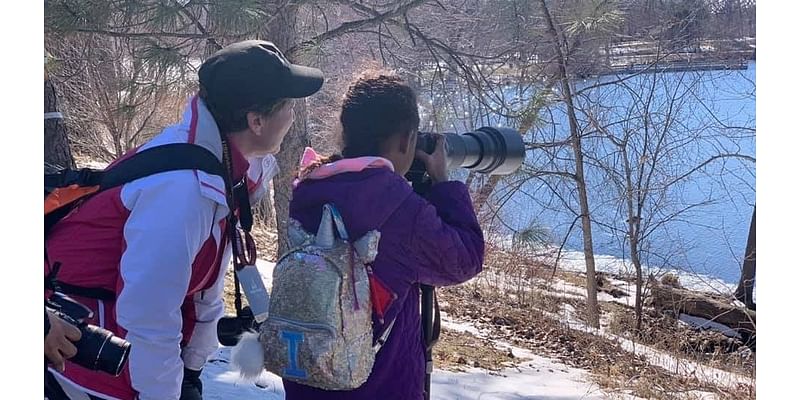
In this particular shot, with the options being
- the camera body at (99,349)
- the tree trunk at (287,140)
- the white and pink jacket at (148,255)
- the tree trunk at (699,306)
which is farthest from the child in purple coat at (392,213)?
the tree trunk at (699,306)

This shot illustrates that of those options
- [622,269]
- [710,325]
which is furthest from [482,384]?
[622,269]

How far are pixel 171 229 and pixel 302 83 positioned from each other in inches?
16.1

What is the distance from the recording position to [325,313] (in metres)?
1.61

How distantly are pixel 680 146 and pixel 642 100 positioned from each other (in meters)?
0.58

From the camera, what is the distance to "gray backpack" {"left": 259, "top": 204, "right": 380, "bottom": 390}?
1.61 metres


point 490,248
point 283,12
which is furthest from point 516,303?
point 283,12

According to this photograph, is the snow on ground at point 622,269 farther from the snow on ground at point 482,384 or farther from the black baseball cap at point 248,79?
the black baseball cap at point 248,79

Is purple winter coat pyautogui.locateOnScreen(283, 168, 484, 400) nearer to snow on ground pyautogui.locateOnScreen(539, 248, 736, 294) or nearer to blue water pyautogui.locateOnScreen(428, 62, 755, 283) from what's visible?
blue water pyautogui.locateOnScreen(428, 62, 755, 283)

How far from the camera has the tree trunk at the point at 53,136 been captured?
139 inches

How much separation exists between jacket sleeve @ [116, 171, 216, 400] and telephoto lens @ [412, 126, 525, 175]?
2.39 feet

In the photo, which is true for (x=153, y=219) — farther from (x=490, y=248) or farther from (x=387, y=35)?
(x=490, y=248)

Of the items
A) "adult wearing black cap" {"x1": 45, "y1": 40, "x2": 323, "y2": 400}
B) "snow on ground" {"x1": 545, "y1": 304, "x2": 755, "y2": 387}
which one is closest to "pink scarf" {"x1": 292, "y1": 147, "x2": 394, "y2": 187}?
"adult wearing black cap" {"x1": 45, "y1": 40, "x2": 323, "y2": 400}

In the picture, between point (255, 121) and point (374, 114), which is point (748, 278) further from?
point (255, 121)

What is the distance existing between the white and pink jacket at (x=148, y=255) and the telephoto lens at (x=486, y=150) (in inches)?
25.6
